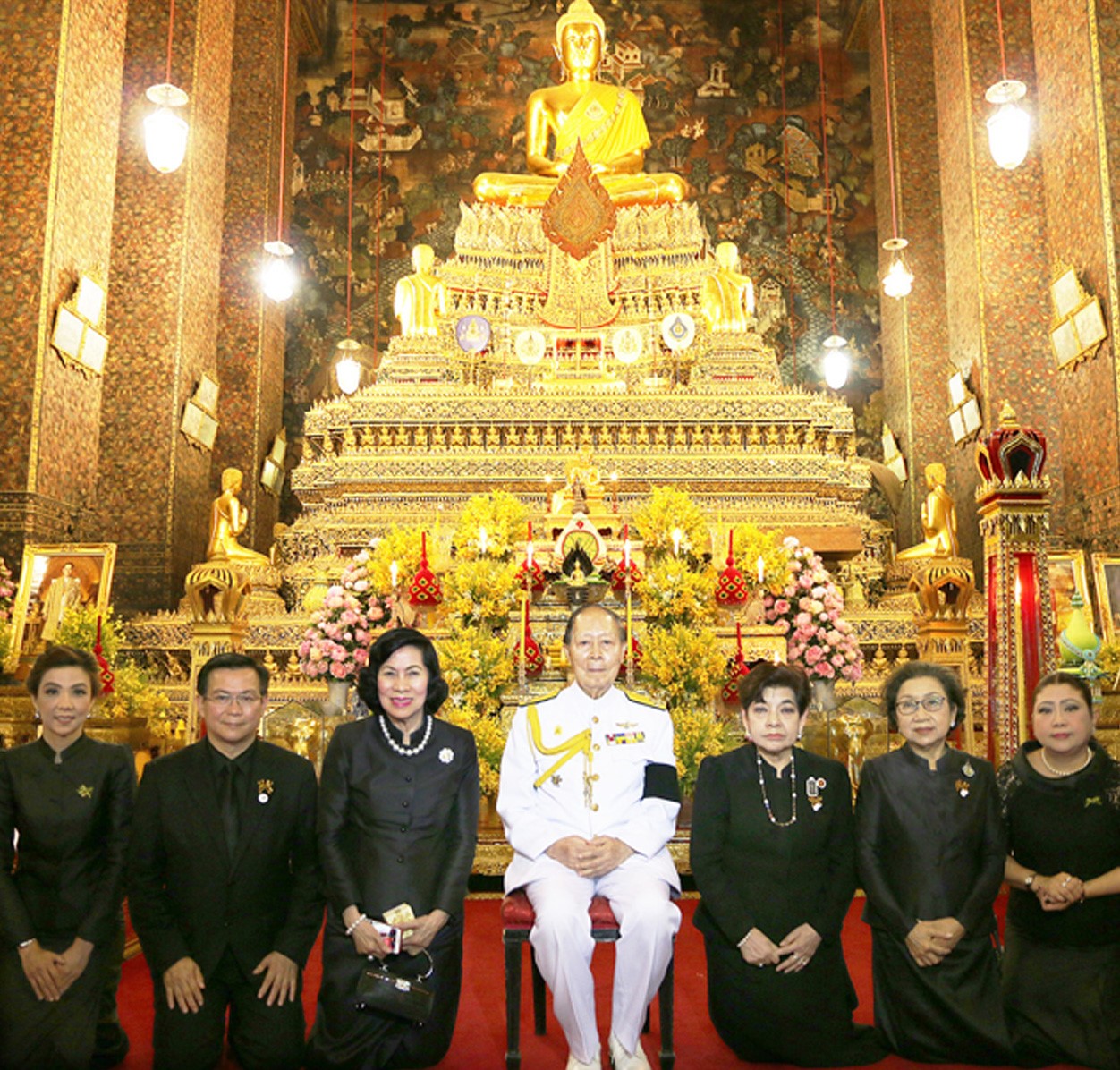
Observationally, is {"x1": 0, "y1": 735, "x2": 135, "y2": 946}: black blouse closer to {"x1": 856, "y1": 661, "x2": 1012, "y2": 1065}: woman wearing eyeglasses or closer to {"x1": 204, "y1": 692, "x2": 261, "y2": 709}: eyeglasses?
{"x1": 204, "y1": 692, "x2": 261, "y2": 709}: eyeglasses

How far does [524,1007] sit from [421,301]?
1008 centimetres

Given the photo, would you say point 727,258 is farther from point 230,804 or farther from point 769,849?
point 230,804

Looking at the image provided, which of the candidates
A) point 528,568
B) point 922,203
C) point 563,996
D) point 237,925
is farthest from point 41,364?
point 922,203

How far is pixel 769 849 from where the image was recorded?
118 inches

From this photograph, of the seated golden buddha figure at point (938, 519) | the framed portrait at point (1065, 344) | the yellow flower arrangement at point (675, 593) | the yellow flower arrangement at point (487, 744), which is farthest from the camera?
the seated golden buddha figure at point (938, 519)

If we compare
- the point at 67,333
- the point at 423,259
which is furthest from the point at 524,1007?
the point at 423,259

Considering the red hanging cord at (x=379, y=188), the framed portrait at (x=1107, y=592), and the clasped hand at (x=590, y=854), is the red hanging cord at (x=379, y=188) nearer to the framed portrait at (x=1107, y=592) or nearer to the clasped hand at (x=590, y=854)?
the framed portrait at (x=1107, y=592)

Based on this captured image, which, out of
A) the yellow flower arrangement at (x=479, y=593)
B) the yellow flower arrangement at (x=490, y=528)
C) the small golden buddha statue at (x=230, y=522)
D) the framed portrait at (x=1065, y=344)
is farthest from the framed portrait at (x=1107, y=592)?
the small golden buddha statue at (x=230, y=522)

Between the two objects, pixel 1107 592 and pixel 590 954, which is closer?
pixel 590 954

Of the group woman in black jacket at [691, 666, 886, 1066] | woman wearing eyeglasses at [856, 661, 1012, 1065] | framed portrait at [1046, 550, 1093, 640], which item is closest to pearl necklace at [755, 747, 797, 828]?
woman in black jacket at [691, 666, 886, 1066]

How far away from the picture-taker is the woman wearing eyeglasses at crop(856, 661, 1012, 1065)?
2.87 m

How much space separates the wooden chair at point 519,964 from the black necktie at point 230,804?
0.75m

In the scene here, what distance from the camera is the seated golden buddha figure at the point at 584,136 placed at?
44.5 feet

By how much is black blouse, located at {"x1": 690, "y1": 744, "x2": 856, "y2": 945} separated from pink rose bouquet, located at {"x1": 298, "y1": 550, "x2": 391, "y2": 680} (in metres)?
2.97
